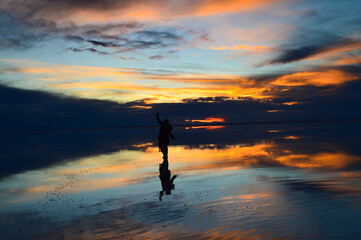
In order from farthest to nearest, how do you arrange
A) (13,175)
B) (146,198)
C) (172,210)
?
(13,175)
(146,198)
(172,210)

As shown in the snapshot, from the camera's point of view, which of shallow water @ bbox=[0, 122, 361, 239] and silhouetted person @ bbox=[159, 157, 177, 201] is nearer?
shallow water @ bbox=[0, 122, 361, 239]

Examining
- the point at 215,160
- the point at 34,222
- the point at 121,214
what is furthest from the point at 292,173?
the point at 34,222

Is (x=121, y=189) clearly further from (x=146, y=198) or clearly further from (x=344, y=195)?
(x=344, y=195)

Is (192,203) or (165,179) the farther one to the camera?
(165,179)

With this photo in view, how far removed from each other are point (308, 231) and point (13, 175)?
14.3m

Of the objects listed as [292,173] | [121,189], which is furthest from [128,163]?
[292,173]

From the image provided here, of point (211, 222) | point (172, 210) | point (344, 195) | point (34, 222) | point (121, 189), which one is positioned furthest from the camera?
point (121, 189)

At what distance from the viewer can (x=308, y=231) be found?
22.1 feet

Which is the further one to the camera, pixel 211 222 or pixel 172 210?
pixel 172 210

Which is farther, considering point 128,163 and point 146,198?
point 128,163

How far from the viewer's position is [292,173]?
14188 mm

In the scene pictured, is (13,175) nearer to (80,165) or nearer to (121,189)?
(80,165)

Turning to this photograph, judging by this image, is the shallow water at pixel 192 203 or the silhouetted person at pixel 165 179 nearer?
the shallow water at pixel 192 203

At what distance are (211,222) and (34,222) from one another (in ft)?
13.9
